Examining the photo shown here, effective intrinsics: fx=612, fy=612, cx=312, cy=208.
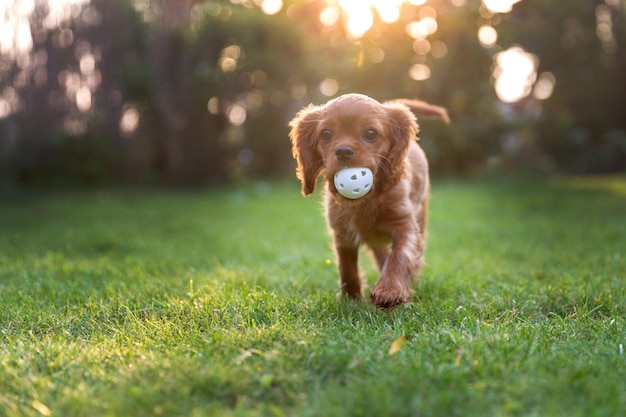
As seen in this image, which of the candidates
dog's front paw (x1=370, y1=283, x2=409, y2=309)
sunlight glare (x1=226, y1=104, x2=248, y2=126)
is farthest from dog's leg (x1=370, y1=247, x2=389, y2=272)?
sunlight glare (x1=226, y1=104, x2=248, y2=126)

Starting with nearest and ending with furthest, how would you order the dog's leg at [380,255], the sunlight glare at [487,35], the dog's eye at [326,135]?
the dog's eye at [326,135] < the dog's leg at [380,255] < the sunlight glare at [487,35]

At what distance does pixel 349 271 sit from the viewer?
3.20 m

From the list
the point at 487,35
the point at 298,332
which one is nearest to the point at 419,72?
the point at 487,35

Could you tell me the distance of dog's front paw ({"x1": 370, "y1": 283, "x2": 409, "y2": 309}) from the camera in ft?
8.69

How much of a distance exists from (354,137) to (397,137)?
26cm

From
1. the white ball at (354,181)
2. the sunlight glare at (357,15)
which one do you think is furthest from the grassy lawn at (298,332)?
the sunlight glare at (357,15)

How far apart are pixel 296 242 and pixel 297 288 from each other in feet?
7.75

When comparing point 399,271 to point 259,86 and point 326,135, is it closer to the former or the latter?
point 326,135

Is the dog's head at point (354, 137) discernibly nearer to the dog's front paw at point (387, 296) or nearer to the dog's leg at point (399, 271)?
the dog's leg at point (399, 271)

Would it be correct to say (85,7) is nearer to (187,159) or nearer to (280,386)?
(187,159)

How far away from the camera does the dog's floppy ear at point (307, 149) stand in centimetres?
307

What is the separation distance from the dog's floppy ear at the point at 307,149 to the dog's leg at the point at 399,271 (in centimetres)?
52

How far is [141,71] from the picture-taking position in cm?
1129

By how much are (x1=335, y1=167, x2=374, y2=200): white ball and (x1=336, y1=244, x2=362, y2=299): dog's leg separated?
55 cm
